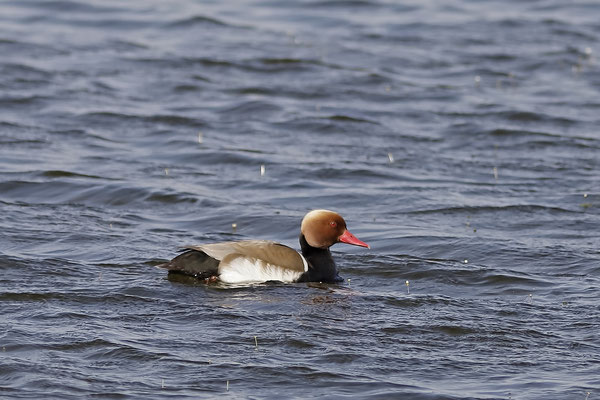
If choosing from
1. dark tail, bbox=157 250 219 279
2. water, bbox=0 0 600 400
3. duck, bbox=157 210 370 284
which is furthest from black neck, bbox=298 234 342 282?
dark tail, bbox=157 250 219 279

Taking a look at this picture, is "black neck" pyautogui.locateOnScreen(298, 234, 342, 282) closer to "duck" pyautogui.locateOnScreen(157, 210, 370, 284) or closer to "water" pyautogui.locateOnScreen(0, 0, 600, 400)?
"duck" pyautogui.locateOnScreen(157, 210, 370, 284)

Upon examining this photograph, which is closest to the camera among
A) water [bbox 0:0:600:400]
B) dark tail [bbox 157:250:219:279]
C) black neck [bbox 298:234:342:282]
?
water [bbox 0:0:600:400]

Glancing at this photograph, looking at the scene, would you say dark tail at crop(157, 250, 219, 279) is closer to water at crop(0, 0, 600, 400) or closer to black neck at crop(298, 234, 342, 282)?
water at crop(0, 0, 600, 400)

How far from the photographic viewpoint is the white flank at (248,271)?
9.98 metres

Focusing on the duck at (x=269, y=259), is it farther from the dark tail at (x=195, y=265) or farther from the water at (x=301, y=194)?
the water at (x=301, y=194)

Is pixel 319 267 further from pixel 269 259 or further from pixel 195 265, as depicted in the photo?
pixel 195 265

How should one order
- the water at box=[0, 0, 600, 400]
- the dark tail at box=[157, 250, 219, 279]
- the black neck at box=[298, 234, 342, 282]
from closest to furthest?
the water at box=[0, 0, 600, 400] → the dark tail at box=[157, 250, 219, 279] → the black neck at box=[298, 234, 342, 282]

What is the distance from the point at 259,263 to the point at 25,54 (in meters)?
13.5

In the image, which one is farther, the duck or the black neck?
the black neck

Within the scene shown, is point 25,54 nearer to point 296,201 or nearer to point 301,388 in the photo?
point 296,201

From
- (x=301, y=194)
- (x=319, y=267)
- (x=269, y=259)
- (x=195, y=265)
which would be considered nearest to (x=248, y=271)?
(x=269, y=259)

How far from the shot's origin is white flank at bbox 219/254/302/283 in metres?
9.98

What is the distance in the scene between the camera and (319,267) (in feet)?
34.0

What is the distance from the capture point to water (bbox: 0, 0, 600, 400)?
7980mm
